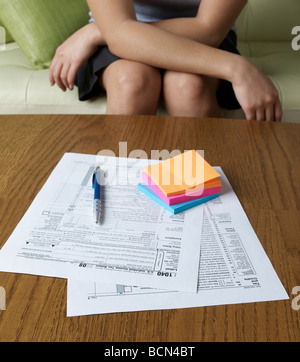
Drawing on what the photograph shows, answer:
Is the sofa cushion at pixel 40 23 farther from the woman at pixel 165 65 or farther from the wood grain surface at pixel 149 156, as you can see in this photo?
the wood grain surface at pixel 149 156

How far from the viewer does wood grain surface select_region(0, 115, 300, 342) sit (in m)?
0.42

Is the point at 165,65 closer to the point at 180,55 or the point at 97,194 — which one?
the point at 180,55

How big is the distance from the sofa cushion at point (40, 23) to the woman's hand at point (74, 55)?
0.28 m

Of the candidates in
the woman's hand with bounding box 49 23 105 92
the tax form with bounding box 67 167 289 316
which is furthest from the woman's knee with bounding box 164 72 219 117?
the tax form with bounding box 67 167 289 316

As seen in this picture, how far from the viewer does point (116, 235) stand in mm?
552

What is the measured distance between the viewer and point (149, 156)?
2.46 ft

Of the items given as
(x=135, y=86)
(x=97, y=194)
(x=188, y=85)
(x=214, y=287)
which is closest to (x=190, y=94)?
(x=188, y=85)

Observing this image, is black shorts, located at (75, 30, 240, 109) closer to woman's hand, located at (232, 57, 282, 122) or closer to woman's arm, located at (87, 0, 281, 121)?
woman's arm, located at (87, 0, 281, 121)

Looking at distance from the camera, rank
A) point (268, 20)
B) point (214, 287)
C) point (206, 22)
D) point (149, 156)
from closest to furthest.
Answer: point (214, 287)
point (149, 156)
point (206, 22)
point (268, 20)

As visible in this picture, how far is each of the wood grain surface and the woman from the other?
148mm

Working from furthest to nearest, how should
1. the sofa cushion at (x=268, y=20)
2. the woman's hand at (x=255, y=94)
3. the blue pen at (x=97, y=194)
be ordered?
1. the sofa cushion at (x=268, y=20)
2. the woman's hand at (x=255, y=94)
3. the blue pen at (x=97, y=194)

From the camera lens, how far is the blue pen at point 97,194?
0.58 m

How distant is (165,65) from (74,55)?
30 centimetres

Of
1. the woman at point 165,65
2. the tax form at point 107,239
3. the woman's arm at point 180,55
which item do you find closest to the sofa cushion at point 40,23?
the woman at point 165,65
